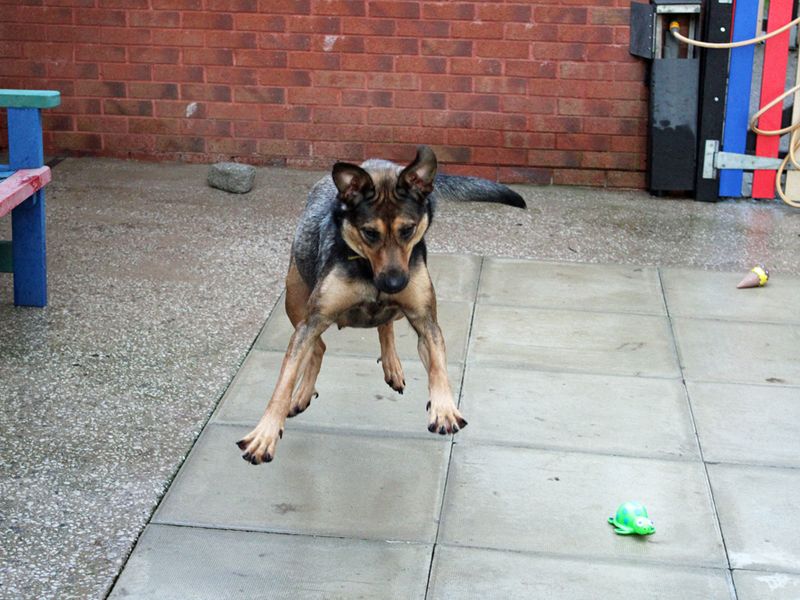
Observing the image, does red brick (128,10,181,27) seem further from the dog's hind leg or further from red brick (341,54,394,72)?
the dog's hind leg

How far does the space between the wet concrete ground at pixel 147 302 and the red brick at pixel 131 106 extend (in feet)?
1.47

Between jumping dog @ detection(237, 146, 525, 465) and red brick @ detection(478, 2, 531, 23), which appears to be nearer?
jumping dog @ detection(237, 146, 525, 465)

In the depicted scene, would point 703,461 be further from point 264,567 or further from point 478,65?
point 478,65

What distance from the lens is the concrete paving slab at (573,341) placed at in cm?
611

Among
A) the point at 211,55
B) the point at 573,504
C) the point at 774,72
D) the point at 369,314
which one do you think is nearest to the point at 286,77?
the point at 211,55

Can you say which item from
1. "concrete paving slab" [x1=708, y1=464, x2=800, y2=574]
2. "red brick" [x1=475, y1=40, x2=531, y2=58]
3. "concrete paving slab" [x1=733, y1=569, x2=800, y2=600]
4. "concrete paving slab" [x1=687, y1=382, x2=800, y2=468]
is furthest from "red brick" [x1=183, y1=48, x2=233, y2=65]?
"concrete paving slab" [x1=733, y1=569, x2=800, y2=600]

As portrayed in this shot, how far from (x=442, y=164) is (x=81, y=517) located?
5722 mm

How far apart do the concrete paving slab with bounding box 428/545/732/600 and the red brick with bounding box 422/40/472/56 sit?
580 cm

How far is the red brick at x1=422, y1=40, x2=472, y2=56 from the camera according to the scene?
30.4 feet

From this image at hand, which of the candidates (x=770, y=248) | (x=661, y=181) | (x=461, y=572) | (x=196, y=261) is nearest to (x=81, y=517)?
(x=461, y=572)

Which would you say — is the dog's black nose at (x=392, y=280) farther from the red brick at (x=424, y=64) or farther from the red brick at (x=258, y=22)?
the red brick at (x=258, y=22)

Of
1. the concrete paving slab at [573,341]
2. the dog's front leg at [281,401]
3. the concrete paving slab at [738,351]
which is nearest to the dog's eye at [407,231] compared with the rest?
the dog's front leg at [281,401]

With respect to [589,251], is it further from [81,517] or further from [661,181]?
[81,517]

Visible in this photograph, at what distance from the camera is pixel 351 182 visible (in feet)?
14.6
